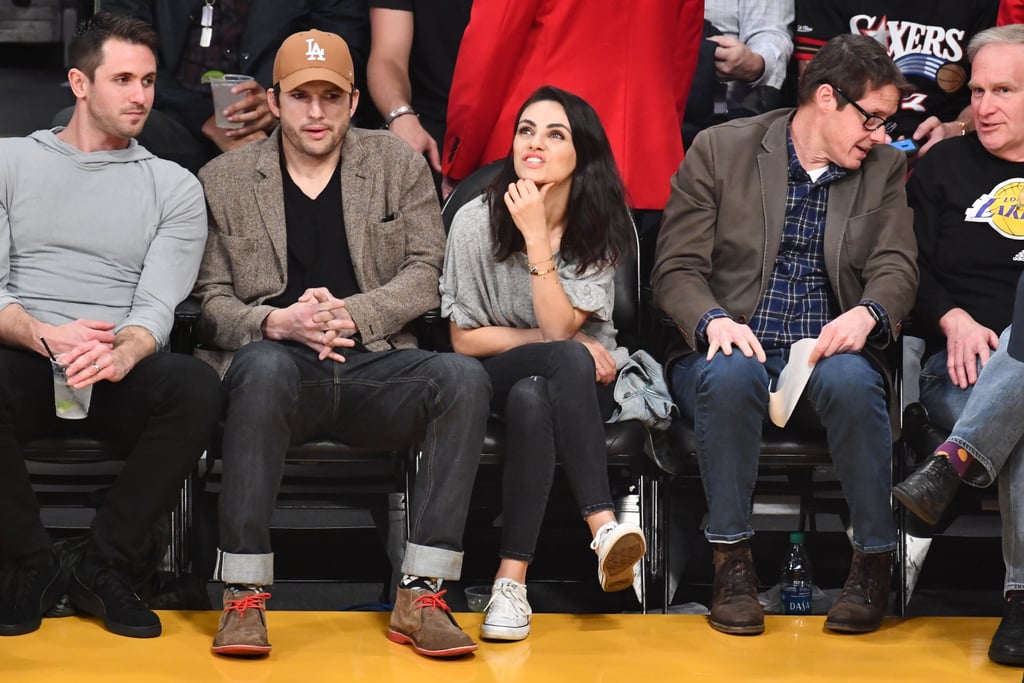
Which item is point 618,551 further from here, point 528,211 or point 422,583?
point 528,211

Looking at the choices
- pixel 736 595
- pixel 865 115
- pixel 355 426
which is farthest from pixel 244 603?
pixel 865 115

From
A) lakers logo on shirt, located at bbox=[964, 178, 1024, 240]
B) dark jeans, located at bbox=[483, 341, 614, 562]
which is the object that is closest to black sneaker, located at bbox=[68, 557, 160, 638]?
dark jeans, located at bbox=[483, 341, 614, 562]

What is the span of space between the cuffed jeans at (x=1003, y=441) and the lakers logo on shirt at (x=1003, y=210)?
65cm

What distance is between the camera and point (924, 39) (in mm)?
4789

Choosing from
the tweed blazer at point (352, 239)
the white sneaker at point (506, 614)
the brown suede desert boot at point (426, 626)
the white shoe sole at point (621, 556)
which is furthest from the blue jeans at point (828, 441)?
the tweed blazer at point (352, 239)

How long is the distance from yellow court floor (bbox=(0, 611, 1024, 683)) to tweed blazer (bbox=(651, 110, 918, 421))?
31.6 inches

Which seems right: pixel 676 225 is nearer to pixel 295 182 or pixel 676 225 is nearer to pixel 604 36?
pixel 604 36

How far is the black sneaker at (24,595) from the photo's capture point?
3.41m

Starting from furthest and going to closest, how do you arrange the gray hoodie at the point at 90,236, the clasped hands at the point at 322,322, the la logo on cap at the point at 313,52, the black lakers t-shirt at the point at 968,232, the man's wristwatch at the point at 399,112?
1. the man's wristwatch at the point at 399,112
2. the black lakers t-shirt at the point at 968,232
3. the la logo on cap at the point at 313,52
4. the gray hoodie at the point at 90,236
5. the clasped hands at the point at 322,322

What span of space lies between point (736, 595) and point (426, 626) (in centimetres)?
77

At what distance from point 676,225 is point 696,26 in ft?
2.68

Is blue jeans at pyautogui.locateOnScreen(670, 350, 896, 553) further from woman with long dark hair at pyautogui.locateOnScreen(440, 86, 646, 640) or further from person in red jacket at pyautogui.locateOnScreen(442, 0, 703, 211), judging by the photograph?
person in red jacket at pyautogui.locateOnScreen(442, 0, 703, 211)

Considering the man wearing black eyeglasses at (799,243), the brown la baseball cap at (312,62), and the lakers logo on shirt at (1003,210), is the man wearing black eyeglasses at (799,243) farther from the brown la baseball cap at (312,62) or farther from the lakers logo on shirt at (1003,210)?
the brown la baseball cap at (312,62)

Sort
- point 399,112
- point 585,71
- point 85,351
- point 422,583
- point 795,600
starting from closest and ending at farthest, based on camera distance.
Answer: point 422,583 → point 85,351 → point 795,600 → point 585,71 → point 399,112
